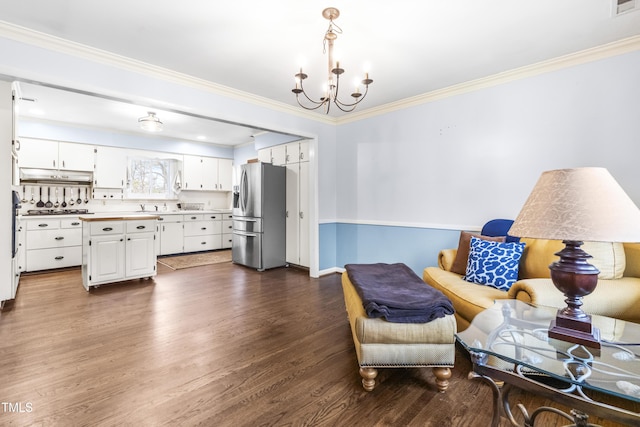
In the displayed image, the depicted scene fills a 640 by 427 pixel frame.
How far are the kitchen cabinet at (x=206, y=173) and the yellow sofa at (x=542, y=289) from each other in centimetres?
556

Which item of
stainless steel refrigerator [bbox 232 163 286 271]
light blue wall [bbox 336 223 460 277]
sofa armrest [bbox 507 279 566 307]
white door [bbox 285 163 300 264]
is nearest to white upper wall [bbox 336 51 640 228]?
light blue wall [bbox 336 223 460 277]

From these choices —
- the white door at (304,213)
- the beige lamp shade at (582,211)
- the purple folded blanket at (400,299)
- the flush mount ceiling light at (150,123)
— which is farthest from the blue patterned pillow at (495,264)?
the flush mount ceiling light at (150,123)

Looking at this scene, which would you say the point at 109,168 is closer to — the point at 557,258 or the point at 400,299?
the point at 400,299

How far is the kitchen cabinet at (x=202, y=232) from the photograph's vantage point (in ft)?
20.4

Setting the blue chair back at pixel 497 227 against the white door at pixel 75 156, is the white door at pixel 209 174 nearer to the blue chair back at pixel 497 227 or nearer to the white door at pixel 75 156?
the white door at pixel 75 156

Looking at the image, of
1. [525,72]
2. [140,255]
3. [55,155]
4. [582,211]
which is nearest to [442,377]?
[582,211]

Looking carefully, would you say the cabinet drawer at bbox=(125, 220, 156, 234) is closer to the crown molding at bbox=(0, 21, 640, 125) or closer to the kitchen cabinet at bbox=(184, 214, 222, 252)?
the crown molding at bbox=(0, 21, 640, 125)

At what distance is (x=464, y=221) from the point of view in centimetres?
332

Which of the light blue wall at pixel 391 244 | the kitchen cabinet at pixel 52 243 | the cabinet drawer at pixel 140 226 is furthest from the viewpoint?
the kitchen cabinet at pixel 52 243

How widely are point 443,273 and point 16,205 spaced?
14.8 feet

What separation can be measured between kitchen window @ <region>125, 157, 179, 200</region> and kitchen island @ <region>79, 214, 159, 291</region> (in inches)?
93.2

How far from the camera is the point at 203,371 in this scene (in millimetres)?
1943

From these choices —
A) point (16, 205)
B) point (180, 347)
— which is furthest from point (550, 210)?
point (16, 205)

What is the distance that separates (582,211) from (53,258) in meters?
6.38
